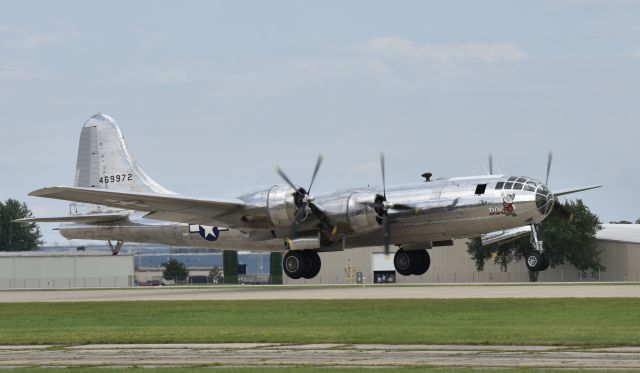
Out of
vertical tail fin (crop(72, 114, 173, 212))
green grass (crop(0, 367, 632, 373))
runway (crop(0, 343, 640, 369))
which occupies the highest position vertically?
vertical tail fin (crop(72, 114, 173, 212))

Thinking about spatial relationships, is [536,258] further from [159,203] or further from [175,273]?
[175,273]

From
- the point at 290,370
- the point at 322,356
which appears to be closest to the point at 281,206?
the point at 322,356

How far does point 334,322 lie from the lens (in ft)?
113

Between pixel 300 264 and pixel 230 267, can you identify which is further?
pixel 230 267

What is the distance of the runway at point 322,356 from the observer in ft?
70.0

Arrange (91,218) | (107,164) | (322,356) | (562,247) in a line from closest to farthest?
(322,356), (91,218), (107,164), (562,247)

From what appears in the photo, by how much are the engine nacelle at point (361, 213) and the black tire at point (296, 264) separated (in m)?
2.95

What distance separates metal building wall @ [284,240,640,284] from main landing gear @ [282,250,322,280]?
50658 mm

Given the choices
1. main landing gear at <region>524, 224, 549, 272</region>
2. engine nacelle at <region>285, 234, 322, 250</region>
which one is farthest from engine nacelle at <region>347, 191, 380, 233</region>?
main landing gear at <region>524, 224, 549, 272</region>

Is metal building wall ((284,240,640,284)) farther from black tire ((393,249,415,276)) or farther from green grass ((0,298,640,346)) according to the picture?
green grass ((0,298,640,346))

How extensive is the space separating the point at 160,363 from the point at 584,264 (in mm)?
88017

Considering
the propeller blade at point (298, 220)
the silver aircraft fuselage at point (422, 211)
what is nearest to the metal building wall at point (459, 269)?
the silver aircraft fuselage at point (422, 211)

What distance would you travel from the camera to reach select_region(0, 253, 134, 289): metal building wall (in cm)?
9325

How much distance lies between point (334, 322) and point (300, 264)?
18.0 metres
